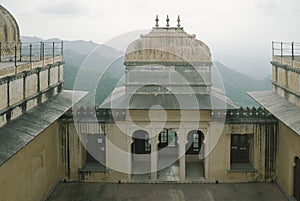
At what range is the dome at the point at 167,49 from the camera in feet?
61.7

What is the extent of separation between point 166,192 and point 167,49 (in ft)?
19.1

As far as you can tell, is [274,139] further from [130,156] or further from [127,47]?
[127,47]

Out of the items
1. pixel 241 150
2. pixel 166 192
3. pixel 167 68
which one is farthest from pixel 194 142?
pixel 166 192

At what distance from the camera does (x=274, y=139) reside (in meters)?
18.4

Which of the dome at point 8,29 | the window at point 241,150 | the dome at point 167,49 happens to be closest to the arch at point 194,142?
the window at point 241,150

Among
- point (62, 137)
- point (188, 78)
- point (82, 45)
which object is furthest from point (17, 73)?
point (82, 45)

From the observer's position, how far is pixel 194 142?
68.5 feet

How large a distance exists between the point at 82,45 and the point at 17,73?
92720 mm

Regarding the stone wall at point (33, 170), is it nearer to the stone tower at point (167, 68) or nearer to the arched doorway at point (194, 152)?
the stone tower at point (167, 68)

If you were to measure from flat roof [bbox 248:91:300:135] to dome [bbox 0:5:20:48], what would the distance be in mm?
10789

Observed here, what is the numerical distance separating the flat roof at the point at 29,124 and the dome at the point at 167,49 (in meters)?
3.22

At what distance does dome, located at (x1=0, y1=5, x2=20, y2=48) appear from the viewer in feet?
62.7

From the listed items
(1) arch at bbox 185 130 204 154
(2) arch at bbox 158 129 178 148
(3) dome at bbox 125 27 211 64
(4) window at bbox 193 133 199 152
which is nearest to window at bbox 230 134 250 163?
(1) arch at bbox 185 130 204 154

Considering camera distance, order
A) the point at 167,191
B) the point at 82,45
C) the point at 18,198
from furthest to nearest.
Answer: the point at 82,45
the point at 167,191
the point at 18,198
